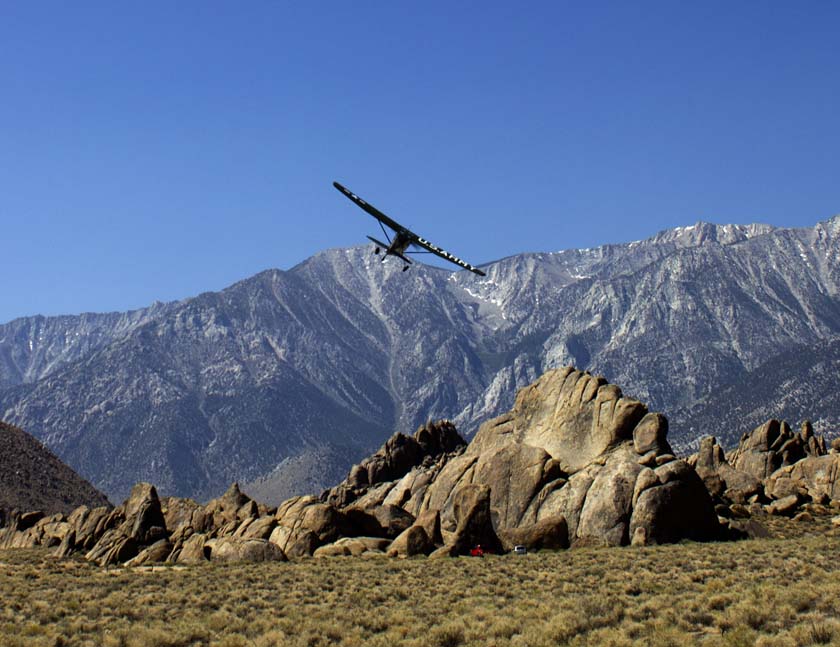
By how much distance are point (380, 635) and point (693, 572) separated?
59.0ft

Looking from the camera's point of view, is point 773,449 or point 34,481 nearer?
point 773,449

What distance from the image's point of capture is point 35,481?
538ft

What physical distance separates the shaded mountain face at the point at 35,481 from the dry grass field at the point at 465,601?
10403 centimetres

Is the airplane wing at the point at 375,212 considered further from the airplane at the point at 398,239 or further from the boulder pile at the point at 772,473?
the boulder pile at the point at 772,473

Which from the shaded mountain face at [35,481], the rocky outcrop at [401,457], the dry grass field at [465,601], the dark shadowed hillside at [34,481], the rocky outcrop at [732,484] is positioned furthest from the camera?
the dark shadowed hillside at [34,481]

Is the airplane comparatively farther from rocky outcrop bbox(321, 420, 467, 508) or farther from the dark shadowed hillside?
the dark shadowed hillside

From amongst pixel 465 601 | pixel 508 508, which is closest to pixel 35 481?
pixel 508 508

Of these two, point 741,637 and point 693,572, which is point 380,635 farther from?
point 693,572

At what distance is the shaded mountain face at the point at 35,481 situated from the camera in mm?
154638

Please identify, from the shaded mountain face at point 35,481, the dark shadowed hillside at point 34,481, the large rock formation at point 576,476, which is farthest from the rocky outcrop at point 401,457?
the dark shadowed hillside at point 34,481

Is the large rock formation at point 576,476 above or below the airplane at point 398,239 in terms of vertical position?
below

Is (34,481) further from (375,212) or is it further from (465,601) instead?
(465,601)

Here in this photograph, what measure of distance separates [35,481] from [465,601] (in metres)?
142

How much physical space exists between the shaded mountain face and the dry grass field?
104033 millimetres
